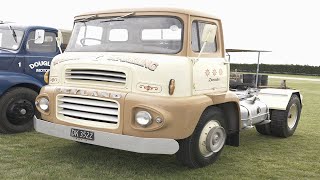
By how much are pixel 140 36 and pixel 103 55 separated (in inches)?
21.5

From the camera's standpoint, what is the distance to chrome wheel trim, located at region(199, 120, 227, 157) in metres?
5.38

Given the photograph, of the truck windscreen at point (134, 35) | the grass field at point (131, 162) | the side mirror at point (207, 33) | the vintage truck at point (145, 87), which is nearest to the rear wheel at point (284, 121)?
the grass field at point (131, 162)

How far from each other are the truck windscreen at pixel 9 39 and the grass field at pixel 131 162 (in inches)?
67.5

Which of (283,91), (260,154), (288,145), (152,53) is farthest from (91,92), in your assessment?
(283,91)

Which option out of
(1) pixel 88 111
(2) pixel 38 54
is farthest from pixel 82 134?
(2) pixel 38 54

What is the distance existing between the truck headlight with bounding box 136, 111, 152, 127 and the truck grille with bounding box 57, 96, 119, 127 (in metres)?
0.28

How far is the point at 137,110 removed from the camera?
4844mm

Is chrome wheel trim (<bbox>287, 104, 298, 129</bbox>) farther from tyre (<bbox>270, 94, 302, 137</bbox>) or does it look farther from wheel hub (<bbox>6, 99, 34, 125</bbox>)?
wheel hub (<bbox>6, 99, 34, 125</bbox>)

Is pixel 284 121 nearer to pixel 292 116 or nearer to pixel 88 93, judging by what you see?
pixel 292 116

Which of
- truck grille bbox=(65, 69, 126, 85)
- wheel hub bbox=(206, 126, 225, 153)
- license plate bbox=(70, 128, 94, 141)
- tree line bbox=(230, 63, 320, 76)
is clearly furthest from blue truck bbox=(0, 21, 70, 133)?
tree line bbox=(230, 63, 320, 76)

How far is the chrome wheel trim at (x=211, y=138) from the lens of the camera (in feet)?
17.6

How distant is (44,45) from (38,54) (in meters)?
0.24

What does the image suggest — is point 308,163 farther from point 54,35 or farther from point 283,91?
point 54,35

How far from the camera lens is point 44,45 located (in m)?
7.93
